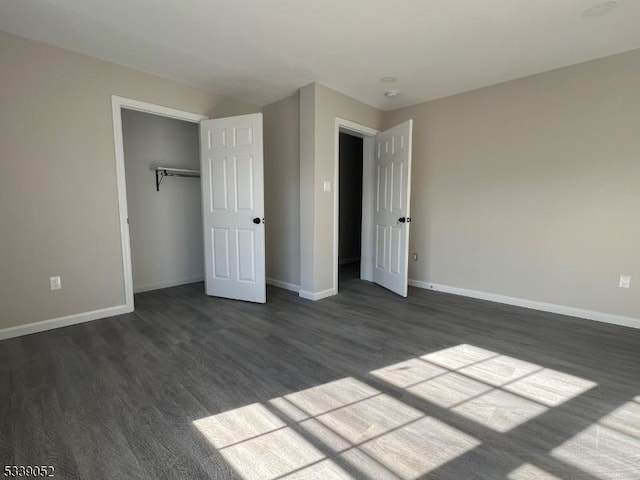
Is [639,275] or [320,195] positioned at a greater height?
[320,195]

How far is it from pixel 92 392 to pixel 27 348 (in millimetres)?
1059

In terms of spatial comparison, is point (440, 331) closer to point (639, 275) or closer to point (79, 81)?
point (639, 275)

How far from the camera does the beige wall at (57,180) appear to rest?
2.56 meters

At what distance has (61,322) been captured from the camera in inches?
112

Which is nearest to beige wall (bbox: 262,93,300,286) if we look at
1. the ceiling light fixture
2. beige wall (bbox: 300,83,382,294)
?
beige wall (bbox: 300,83,382,294)

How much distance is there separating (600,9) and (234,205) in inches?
137

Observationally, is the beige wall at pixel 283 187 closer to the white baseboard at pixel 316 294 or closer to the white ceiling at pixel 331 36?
the white baseboard at pixel 316 294

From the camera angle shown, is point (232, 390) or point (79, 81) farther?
point (79, 81)

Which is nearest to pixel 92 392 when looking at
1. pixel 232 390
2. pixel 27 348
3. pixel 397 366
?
pixel 232 390

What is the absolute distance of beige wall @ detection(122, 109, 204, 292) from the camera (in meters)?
3.97

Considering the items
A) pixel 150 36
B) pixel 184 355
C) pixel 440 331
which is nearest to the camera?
pixel 184 355

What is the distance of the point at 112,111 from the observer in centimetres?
301

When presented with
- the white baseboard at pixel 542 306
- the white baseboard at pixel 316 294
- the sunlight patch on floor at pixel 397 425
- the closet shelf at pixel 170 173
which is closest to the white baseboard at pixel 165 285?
the closet shelf at pixel 170 173

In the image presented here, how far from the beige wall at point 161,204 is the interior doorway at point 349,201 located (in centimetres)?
252
